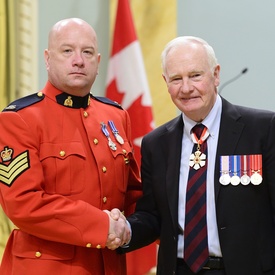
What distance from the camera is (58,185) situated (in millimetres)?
2340

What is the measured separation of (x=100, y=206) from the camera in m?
2.42

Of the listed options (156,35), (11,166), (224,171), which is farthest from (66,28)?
(156,35)

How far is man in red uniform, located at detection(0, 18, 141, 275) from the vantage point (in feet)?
7.43

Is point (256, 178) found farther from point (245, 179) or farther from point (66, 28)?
point (66, 28)

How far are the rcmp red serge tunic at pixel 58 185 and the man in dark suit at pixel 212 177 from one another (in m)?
0.18

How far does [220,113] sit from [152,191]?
0.40 m

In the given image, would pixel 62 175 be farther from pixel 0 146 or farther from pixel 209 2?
pixel 209 2

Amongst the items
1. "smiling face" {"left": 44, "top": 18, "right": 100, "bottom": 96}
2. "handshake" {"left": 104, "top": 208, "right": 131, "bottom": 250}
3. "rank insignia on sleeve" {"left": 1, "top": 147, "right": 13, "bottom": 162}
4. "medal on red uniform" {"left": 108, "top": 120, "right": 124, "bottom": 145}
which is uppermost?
"smiling face" {"left": 44, "top": 18, "right": 100, "bottom": 96}

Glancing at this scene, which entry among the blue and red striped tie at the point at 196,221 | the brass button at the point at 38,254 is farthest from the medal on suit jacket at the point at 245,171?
the brass button at the point at 38,254

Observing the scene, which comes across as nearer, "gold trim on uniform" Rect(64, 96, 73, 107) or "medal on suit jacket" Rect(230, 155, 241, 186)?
"medal on suit jacket" Rect(230, 155, 241, 186)

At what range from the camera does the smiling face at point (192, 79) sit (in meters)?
2.33

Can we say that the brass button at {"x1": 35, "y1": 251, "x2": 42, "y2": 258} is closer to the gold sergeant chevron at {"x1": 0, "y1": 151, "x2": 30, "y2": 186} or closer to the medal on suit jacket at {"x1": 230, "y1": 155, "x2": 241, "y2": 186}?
the gold sergeant chevron at {"x1": 0, "y1": 151, "x2": 30, "y2": 186}

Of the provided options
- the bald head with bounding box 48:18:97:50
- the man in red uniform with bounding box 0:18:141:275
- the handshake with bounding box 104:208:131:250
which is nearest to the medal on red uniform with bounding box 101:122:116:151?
the man in red uniform with bounding box 0:18:141:275

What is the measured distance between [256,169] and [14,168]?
821mm
